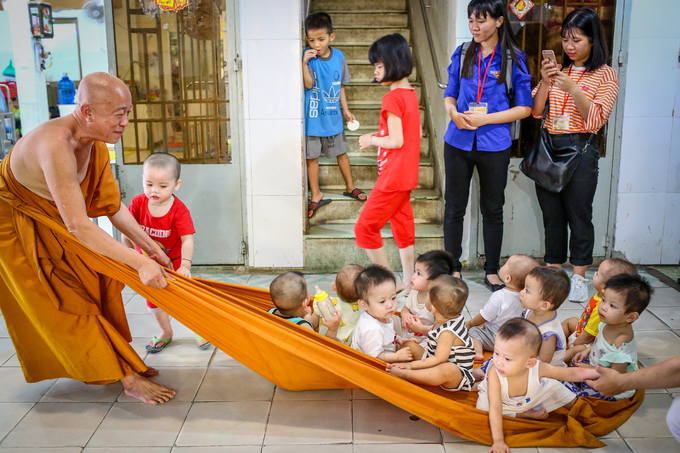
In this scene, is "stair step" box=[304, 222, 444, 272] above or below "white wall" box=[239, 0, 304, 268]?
below

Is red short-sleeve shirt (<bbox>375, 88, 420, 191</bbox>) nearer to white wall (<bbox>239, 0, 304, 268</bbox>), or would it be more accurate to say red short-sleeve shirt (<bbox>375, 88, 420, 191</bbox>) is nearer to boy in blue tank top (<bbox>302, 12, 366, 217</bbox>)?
white wall (<bbox>239, 0, 304, 268</bbox>)

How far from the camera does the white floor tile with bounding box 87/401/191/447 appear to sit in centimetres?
239

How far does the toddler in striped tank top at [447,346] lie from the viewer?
2.45 metres

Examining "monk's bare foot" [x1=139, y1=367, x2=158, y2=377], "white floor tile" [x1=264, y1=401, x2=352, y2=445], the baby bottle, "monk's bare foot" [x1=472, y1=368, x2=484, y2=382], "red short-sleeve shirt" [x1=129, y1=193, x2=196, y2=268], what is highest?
"red short-sleeve shirt" [x1=129, y1=193, x2=196, y2=268]

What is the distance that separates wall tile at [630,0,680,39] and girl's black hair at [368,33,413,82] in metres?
1.91

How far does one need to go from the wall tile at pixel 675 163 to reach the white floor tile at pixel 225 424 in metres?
3.49

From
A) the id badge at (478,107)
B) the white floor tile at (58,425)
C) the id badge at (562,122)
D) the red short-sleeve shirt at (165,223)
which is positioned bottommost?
the white floor tile at (58,425)

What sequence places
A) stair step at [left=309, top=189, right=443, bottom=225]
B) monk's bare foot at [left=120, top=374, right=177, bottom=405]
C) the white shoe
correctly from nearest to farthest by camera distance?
1. monk's bare foot at [left=120, top=374, right=177, bottom=405]
2. the white shoe
3. stair step at [left=309, top=189, right=443, bottom=225]

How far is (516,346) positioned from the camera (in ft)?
7.27

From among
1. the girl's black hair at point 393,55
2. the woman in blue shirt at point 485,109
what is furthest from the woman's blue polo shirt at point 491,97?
the girl's black hair at point 393,55

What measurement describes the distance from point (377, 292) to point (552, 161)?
5.91 feet

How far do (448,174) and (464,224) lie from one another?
66cm

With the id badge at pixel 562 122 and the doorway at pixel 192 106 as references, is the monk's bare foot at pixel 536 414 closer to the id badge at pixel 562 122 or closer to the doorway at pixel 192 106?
the id badge at pixel 562 122

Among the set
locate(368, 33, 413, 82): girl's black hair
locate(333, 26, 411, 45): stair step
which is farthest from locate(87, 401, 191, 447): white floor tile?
locate(333, 26, 411, 45): stair step
